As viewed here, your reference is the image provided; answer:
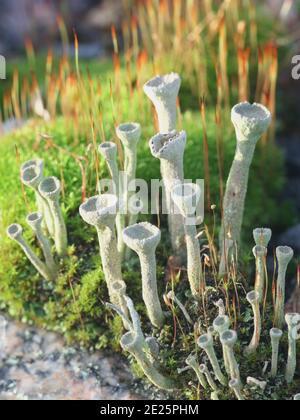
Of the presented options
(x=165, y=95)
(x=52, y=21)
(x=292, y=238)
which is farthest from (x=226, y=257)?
(x=52, y=21)

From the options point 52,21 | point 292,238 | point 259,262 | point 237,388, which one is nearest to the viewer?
point 237,388

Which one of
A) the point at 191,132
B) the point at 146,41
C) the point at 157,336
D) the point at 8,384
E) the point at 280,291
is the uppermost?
the point at 146,41

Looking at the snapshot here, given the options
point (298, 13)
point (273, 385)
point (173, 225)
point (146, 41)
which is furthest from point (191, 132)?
point (298, 13)

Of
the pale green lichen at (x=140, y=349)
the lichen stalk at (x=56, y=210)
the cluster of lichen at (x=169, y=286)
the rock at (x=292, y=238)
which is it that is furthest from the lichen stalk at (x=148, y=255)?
the rock at (x=292, y=238)

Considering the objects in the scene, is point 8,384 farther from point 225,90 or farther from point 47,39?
point 47,39

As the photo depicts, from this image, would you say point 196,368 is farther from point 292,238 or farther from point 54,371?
point 292,238

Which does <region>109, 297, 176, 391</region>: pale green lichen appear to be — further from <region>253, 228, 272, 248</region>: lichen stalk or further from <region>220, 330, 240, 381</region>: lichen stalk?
<region>253, 228, 272, 248</region>: lichen stalk

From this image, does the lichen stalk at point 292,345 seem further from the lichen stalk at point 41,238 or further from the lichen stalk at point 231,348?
the lichen stalk at point 41,238
